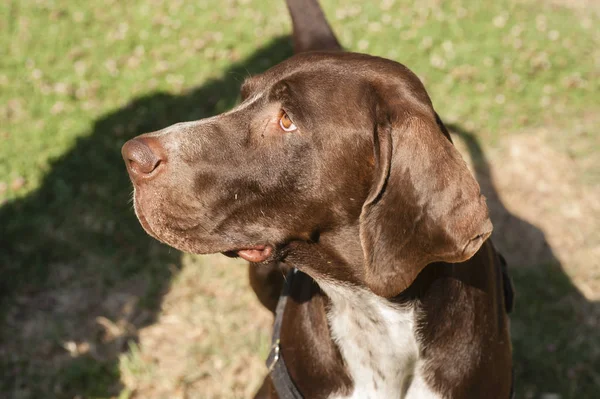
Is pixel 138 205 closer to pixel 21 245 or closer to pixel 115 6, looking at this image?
pixel 21 245

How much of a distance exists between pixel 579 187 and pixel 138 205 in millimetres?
5060

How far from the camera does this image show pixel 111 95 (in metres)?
7.75

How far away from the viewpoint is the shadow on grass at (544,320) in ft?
15.7

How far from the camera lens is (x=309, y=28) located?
423 centimetres

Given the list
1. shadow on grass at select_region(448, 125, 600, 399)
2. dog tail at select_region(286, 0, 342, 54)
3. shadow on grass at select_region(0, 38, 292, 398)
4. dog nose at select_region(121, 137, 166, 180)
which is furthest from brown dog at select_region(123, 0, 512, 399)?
shadow on grass at select_region(0, 38, 292, 398)

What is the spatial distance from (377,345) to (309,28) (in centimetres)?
208

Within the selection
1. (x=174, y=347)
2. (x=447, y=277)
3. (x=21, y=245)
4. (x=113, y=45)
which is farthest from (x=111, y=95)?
(x=447, y=277)

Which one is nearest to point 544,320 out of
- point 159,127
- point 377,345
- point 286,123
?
point 377,345

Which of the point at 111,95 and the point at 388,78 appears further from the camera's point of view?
the point at 111,95

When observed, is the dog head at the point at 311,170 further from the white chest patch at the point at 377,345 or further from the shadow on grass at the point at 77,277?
the shadow on grass at the point at 77,277

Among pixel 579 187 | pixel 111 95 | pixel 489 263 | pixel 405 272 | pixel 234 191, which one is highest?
pixel 234 191

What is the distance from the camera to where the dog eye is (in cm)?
283

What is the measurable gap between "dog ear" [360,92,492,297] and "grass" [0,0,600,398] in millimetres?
2333

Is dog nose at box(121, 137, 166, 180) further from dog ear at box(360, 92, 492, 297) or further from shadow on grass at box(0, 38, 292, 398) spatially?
shadow on grass at box(0, 38, 292, 398)
